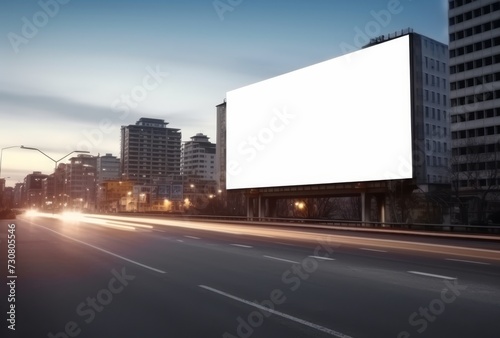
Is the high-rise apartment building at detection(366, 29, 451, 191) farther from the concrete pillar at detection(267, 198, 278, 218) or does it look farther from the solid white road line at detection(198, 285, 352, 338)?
the solid white road line at detection(198, 285, 352, 338)

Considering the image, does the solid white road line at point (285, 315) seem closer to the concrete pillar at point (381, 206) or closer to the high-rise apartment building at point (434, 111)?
the concrete pillar at point (381, 206)

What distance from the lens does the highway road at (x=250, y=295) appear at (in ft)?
26.6

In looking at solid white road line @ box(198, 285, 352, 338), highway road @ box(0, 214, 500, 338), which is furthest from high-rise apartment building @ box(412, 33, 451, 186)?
solid white road line @ box(198, 285, 352, 338)

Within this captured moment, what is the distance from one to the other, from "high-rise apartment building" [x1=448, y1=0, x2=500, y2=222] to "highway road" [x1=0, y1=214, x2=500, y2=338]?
90.0m

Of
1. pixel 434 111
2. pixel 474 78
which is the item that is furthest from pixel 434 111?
pixel 474 78

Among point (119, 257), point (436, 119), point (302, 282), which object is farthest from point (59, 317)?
point (436, 119)

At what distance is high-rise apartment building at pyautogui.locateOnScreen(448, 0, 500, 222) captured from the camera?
102m

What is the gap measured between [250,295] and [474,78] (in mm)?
108328

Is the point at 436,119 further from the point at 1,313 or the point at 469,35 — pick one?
the point at 1,313

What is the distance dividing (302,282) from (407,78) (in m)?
33.5

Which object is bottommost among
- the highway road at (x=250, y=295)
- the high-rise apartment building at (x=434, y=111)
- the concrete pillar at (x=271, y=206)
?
the highway road at (x=250, y=295)

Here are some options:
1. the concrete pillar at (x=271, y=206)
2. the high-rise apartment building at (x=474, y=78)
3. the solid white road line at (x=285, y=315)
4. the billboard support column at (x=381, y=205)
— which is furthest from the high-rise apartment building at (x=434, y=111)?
the solid white road line at (x=285, y=315)

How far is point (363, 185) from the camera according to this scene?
5025 centimetres

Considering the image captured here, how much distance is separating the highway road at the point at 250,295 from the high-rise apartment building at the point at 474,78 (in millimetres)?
90031
